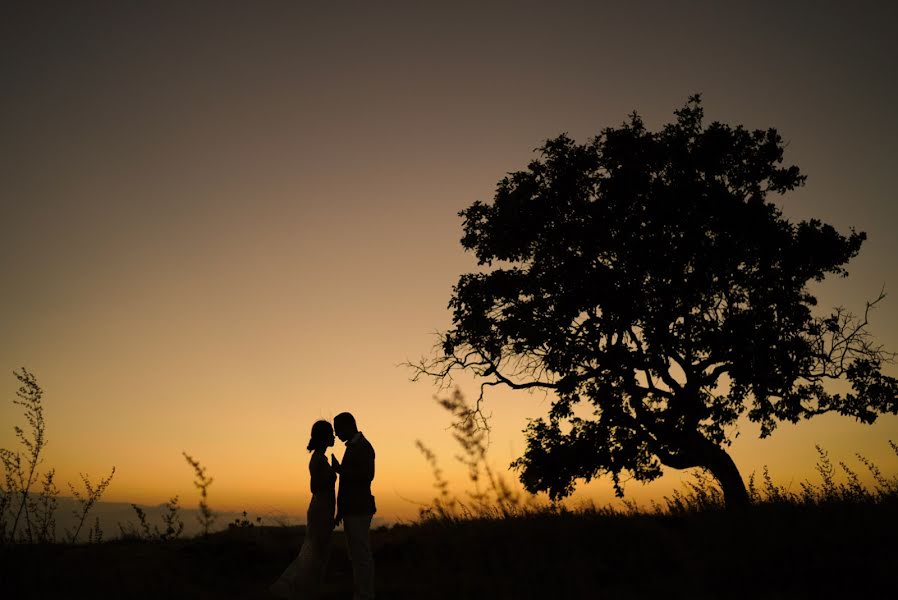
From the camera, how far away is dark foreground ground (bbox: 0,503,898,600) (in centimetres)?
697

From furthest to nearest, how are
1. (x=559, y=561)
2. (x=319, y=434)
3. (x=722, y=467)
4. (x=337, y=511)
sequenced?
(x=722, y=467) → (x=319, y=434) → (x=559, y=561) → (x=337, y=511)

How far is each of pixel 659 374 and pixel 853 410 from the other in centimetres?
466

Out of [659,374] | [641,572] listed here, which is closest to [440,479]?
[641,572]

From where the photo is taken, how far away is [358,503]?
7500 millimetres

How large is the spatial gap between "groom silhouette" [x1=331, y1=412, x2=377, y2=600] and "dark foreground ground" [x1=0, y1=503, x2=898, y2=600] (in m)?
0.73

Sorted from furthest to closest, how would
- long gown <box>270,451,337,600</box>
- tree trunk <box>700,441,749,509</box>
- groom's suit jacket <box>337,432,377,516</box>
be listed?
tree trunk <box>700,441,749,509</box>, long gown <box>270,451,337,600</box>, groom's suit jacket <box>337,432,377,516</box>

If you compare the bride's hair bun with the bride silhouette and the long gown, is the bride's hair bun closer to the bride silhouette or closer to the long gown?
the bride silhouette

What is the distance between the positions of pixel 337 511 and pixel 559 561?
125 inches

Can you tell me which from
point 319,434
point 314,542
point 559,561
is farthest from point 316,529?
point 559,561

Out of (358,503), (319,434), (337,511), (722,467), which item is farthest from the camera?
(722,467)

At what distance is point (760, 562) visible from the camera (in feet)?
24.0

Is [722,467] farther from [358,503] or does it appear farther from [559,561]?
[358,503]

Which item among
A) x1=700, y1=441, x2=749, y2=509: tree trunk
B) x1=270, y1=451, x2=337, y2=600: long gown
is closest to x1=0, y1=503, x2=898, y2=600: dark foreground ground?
x1=270, y1=451, x2=337, y2=600: long gown

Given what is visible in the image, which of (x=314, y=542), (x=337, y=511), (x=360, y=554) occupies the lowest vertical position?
(x=360, y=554)
